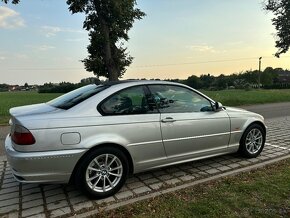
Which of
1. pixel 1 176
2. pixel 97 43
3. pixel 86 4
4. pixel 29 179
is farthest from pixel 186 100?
pixel 86 4

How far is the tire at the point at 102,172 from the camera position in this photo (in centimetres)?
371

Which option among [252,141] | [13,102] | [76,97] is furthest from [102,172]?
[13,102]

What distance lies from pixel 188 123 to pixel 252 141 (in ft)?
5.75

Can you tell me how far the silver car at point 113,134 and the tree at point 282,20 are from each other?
34.6 metres

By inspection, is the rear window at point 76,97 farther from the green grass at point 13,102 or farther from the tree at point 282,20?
the tree at point 282,20

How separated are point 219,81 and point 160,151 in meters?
93.0

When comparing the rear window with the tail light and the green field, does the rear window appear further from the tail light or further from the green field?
the green field

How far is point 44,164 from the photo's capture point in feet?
11.5

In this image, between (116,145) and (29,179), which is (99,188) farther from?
(29,179)

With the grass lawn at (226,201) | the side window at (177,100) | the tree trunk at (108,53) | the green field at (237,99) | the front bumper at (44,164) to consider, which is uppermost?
the tree trunk at (108,53)

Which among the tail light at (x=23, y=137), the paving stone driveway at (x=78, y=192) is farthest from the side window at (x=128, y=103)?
the paving stone driveway at (x=78, y=192)

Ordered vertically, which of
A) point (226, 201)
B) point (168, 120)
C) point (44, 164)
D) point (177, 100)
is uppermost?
point (177, 100)

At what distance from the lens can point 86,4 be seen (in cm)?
1950

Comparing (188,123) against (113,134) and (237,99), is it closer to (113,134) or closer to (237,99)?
(113,134)
